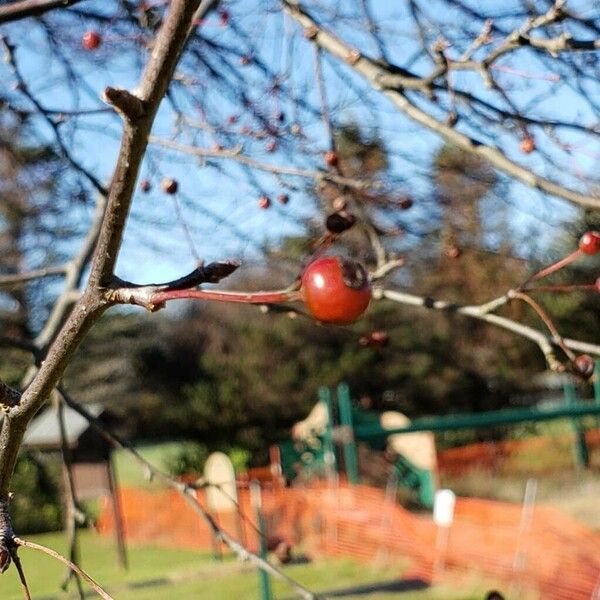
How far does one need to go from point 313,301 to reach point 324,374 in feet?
57.4

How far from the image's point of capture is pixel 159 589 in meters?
9.45

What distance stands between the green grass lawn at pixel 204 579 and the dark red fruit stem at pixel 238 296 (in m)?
7.33

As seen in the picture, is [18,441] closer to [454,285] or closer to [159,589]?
[159,589]

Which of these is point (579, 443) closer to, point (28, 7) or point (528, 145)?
point (528, 145)

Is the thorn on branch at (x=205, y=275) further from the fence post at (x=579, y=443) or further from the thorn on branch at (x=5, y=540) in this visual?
the fence post at (x=579, y=443)

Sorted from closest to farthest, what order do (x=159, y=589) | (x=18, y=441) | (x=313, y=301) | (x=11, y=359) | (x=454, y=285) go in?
(x=313, y=301)
(x=18, y=441)
(x=159, y=589)
(x=11, y=359)
(x=454, y=285)

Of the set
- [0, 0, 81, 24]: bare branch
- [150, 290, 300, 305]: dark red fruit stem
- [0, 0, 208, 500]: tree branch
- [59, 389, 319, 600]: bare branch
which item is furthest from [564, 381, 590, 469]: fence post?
[150, 290, 300, 305]: dark red fruit stem

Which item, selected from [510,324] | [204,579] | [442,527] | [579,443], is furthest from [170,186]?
[579,443]

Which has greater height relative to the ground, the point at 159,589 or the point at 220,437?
the point at 220,437

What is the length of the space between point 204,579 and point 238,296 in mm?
9526

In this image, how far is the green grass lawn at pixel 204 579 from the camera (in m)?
8.33

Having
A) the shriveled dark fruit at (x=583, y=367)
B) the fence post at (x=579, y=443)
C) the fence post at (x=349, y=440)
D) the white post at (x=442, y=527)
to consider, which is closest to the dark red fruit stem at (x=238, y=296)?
the shriveled dark fruit at (x=583, y=367)

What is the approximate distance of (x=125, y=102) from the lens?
2.99 feet

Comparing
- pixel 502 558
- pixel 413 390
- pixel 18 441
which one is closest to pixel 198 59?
pixel 18 441
